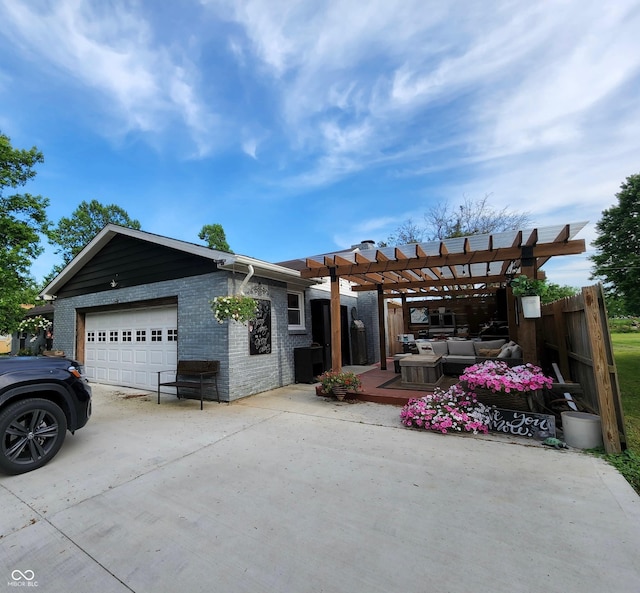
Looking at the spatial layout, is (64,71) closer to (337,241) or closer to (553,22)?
(553,22)

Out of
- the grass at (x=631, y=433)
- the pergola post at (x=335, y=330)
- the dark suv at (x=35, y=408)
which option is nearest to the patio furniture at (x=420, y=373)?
the pergola post at (x=335, y=330)

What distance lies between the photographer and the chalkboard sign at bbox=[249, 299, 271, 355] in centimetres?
691

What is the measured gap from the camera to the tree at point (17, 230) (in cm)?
1111

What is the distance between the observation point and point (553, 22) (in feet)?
15.9

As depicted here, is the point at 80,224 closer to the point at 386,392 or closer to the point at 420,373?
the point at 386,392

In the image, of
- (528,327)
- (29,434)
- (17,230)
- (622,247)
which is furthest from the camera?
(622,247)

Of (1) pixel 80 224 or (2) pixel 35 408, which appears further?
(1) pixel 80 224

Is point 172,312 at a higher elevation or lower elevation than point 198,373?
higher

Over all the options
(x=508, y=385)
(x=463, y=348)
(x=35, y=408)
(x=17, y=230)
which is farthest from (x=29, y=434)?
(x=17, y=230)

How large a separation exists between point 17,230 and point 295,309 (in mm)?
11228

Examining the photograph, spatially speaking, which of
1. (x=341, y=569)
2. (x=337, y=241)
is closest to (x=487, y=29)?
(x=341, y=569)

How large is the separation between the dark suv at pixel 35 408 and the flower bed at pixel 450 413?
4.34 meters

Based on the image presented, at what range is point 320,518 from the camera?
2441 millimetres

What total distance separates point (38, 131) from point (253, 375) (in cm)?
1059
